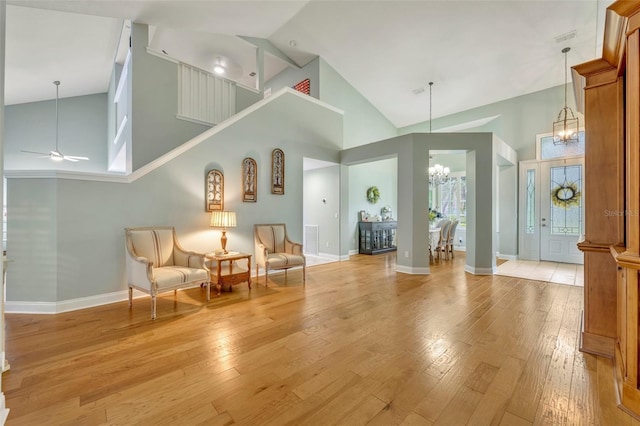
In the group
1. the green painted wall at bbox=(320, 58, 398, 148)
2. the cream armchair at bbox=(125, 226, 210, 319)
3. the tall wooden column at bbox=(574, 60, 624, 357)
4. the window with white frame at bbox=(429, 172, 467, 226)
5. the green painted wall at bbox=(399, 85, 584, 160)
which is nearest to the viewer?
the tall wooden column at bbox=(574, 60, 624, 357)

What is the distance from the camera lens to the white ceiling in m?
4.33

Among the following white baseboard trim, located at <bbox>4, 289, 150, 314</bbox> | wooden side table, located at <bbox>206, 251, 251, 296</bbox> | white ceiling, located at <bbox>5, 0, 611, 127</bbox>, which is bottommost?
white baseboard trim, located at <bbox>4, 289, 150, 314</bbox>

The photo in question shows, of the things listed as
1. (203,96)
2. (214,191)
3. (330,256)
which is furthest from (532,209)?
(203,96)

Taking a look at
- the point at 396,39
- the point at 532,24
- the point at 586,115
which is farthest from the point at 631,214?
the point at 396,39

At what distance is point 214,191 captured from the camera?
14.6 ft

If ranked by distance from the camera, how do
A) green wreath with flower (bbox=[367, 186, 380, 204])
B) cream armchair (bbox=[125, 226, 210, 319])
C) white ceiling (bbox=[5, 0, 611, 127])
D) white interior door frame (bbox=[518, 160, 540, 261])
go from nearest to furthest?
cream armchair (bbox=[125, 226, 210, 319])
white ceiling (bbox=[5, 0, 611, 127])
white interior door frame (bbox=[518, 160, 540, 261])
green wreath with flower (bbox=[367, 186, 380, 204])

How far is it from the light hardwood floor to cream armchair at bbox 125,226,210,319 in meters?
0.32

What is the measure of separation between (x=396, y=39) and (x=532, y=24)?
2298 mm

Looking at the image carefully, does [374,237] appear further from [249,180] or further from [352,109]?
[249,180]

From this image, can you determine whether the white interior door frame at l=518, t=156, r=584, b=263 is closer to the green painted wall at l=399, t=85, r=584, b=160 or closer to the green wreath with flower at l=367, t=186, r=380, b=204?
the green painted wall at l=399, t=85, r=584, b=160

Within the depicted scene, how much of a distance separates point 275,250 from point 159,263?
188cm

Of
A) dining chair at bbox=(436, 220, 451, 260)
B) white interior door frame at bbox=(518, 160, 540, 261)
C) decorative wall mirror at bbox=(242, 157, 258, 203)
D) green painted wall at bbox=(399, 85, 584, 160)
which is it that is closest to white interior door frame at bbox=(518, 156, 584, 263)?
white interior door frame at bbox=(518, 160, 540, 261)

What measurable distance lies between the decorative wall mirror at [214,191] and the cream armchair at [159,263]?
29.3 inches

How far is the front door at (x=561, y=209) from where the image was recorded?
5938 millimetres
